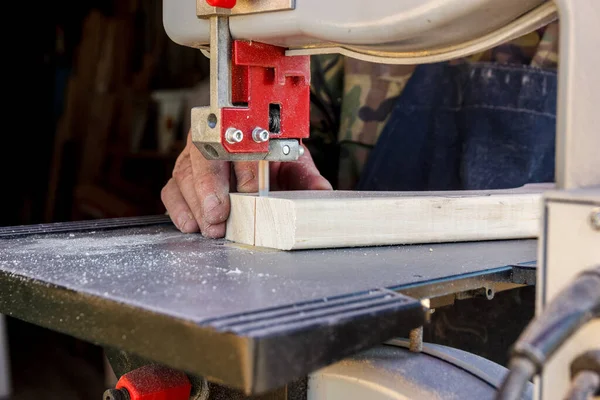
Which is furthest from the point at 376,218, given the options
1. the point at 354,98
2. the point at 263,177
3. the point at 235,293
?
the point at 354,98

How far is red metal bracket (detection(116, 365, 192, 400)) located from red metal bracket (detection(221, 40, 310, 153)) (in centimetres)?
34

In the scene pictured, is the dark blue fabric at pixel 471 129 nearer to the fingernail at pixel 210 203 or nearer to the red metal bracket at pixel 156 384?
the fingernail at pixel 210 203

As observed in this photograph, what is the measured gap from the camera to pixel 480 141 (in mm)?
1935

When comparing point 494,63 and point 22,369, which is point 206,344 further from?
point 22,369

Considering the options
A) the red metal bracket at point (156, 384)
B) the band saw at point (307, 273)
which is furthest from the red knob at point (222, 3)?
the red metal bracket at point (156, 384)

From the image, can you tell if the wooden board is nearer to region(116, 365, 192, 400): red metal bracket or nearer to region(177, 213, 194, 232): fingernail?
region(177, 213, 194, 232): fingernail

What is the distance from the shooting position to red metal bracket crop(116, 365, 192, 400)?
2.98 ft

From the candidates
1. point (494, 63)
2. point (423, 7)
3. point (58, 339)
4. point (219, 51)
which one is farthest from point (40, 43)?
point (423, 7)

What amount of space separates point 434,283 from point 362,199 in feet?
1.12

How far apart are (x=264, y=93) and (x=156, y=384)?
471mm

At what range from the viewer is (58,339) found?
4164 millimetres

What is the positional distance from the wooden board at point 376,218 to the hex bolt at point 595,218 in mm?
563

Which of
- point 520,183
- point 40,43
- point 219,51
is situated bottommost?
point 520,183

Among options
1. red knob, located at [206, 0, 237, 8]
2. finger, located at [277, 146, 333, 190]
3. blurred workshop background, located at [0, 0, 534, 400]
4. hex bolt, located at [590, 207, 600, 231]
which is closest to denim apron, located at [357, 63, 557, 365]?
finger, located at [277, 146, 333, 190]
